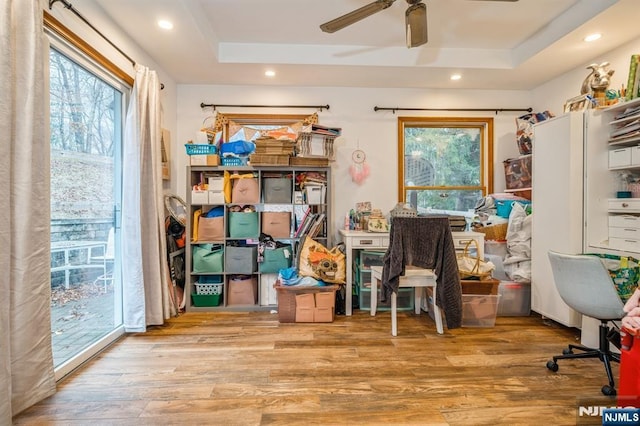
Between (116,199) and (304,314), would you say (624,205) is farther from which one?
(116,199)

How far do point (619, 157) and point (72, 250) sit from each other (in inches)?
159

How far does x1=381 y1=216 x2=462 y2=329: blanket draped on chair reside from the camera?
2475 mm

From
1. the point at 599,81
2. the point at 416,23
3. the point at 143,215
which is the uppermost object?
the point at 416,23

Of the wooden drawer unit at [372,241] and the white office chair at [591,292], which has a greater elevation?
the wooden drawer unit at [372,241]

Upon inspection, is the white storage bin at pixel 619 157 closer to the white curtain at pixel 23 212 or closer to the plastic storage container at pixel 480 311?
the plastic storage container at pixel 480 311

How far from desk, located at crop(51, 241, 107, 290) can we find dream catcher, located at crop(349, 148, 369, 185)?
8.27 ft

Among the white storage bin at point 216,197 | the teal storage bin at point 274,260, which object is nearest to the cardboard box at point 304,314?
the teal storage bin at point 274,260

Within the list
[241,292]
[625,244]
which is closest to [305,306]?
[241,292]

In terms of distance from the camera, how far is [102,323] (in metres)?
2.46

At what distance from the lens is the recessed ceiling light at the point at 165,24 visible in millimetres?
2357

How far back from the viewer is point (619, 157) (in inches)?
92.0

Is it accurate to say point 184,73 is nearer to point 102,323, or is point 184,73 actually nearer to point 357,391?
Answer: point 102,323

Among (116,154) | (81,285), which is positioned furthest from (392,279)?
(116,154)

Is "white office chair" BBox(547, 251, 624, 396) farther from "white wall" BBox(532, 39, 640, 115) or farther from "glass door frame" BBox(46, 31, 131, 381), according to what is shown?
"glass door frame" BBox(46, 31, 131, 381)
